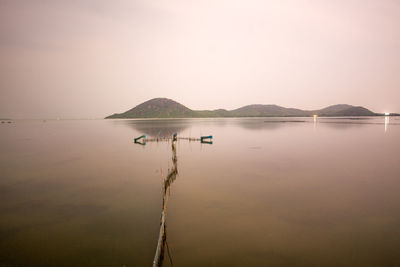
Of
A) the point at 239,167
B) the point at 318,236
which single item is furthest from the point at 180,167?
the point at 318,236

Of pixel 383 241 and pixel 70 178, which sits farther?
pixel 70 178

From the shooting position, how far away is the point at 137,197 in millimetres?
16203

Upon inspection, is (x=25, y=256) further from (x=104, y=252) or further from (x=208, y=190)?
(x=208, y=190)

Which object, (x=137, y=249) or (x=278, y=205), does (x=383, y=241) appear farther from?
(x=137, y=249)

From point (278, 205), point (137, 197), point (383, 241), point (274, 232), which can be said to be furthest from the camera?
point (137, 197)

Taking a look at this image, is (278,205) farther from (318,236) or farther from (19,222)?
(19,222)

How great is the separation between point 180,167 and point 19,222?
1721 cm

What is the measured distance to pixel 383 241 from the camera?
10117 mm

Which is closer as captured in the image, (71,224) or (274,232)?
(274,232)

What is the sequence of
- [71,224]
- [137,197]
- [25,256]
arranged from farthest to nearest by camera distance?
[137,197], [71,224], [25,256]

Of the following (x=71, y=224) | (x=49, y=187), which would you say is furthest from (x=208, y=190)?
(x=49, y=187)

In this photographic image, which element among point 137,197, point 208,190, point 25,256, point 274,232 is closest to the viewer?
point 25,256

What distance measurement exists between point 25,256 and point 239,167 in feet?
70.0

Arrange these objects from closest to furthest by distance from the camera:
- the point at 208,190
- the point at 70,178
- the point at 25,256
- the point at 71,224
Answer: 1. the point at 25,256
2. the point at 71,224
3. the point at 208,190
4. the point at 70,178
